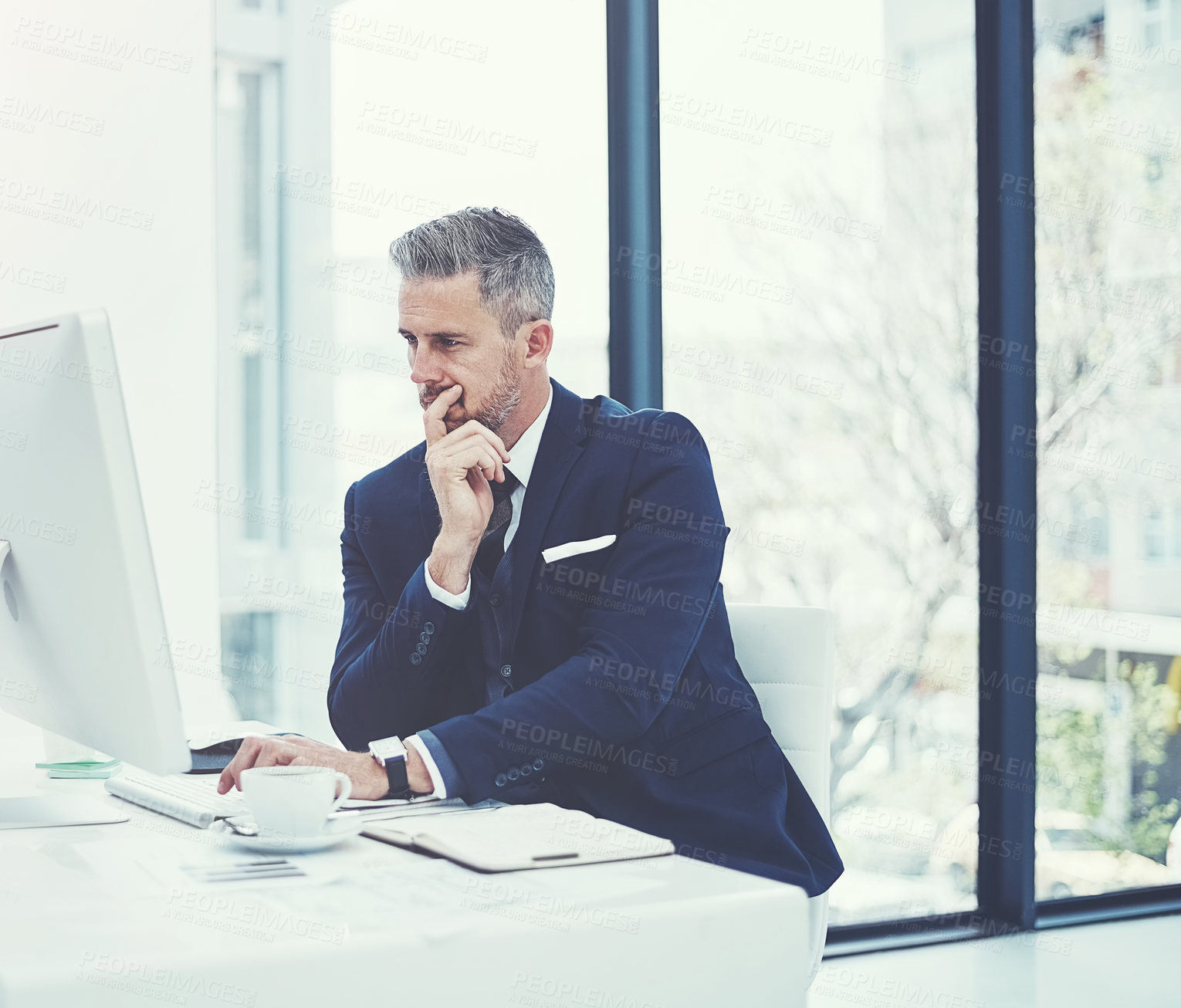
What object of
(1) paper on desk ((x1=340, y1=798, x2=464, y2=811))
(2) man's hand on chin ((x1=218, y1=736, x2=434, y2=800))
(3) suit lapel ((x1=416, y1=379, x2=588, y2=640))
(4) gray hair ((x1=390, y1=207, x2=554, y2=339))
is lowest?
(1) paper on desk ((x1=340, y1=798, x2=464, y2=811))

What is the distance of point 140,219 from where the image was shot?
9.37 feet

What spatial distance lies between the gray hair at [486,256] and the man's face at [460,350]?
0.02m

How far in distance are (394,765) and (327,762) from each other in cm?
7

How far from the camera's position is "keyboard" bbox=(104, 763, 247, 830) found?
50.7 inches

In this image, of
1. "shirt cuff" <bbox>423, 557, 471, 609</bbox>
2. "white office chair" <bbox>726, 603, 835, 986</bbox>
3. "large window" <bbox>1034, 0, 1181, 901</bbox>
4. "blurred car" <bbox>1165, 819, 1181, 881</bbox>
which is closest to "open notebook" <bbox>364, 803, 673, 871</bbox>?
"shirt cuff" <bbox>423, 557, 471, 609</bbox>

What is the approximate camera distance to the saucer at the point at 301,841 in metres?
1.13

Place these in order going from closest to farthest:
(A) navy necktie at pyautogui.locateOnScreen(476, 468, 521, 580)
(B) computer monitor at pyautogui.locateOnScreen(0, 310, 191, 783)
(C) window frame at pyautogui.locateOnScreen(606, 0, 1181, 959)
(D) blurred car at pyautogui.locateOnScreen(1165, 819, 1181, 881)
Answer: (B) computer monitor at pyautogui.locateOnScreen(0, 310, 191, 783)
(A) navy necktie at pyautogui.locateOnScreen(476, 468, 521, 580)
(C) window frame at pyautogui.locateOnScreen(606, 0, 1181, 959)
(D) blurred car at pyautogui.locateOnScreen(1165, 819, 1181, 881)

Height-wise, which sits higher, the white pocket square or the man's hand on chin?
the white pocket square

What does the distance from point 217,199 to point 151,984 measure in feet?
8.72

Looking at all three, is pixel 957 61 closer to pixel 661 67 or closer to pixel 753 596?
pixel 661 67

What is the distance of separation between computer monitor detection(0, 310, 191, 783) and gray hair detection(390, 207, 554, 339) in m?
0.77

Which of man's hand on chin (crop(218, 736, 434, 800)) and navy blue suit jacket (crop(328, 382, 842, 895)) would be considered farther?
navy blue suit jacket (crop(328, 382, 842, 895))

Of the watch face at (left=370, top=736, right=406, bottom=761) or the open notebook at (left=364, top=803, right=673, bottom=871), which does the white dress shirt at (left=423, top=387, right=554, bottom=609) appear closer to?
the watch face at (left=370, top=736, right=406, bottom=761)

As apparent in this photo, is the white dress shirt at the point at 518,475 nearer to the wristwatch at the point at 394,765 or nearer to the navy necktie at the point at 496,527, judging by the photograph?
the navy necktie at the point at 496,527
